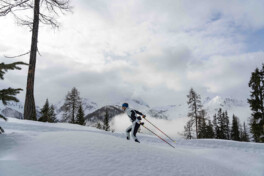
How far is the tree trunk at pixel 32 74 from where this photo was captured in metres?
10.5

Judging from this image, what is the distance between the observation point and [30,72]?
10.9m

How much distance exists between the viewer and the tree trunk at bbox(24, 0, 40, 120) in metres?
10.5

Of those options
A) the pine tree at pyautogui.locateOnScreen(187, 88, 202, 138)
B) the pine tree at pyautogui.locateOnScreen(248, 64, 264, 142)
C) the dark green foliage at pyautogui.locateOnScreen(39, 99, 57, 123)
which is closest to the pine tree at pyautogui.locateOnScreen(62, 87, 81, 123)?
the dark green foliage at pyautogui.locateOnScreen(39, 99, 57, 123)

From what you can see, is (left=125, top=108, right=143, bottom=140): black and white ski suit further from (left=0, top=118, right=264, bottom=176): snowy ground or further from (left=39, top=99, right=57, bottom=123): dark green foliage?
(left=39, top=99, right=57, bottom=123): dark green foliage

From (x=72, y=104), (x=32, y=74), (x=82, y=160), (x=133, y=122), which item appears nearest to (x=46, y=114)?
(x=32, y=74)

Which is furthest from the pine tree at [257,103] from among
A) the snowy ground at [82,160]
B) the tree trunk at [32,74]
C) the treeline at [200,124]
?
the tree trunk at [32,74]

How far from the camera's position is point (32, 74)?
10.9m

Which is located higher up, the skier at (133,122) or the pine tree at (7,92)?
the pine tree at (7,92)

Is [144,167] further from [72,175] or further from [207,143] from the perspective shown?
[207,143]

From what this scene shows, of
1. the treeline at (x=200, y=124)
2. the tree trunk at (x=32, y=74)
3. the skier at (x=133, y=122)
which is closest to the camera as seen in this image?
the skier at (x=133, y=122)

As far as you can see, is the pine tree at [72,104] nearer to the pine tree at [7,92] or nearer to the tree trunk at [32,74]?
the tree trunk at [32,74]

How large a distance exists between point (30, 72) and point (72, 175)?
383 inches

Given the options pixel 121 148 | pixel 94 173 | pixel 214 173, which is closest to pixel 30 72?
pixel 121 148

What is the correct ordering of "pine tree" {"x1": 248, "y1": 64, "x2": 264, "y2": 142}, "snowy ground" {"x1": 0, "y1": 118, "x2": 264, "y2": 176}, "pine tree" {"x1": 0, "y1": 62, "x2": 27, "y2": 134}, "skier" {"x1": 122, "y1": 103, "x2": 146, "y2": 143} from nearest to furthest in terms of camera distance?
"snowy ground" {"x1": 0, "y1": 118, "x2": 264, "y2": 176}
"pine tree" {"x1": 0, "y1": 62, "x2": 27, "y2": 134}
"skier" {"x1": 122, "y1": 103, "x2": 146, "y2": 143}
"pine tree" {"x1": 248, "y1": 64, "x2": 264, "y2": 142}
